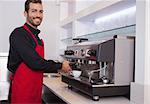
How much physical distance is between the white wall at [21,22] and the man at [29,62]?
1.63m

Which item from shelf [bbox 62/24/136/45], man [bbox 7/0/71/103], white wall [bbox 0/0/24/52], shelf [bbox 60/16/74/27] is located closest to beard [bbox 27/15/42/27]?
man [bbox 7/0/71/103]

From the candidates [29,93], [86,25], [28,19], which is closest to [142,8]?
[28,19]

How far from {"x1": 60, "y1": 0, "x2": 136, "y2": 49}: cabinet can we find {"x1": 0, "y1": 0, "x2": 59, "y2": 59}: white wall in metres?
0.16

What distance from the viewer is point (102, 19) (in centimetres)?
238

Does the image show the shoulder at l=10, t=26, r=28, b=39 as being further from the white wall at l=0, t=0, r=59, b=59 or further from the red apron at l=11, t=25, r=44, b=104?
the white wall at l=0, t=0, r=59, b=59

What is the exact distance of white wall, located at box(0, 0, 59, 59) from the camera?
125 inches

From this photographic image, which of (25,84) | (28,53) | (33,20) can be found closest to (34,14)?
(33,20)

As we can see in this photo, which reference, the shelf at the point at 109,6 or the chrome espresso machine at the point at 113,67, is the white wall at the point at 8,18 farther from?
the chrome espresso machine at the point at 113,67

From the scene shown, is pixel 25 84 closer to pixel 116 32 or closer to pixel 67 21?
pixel 116 32

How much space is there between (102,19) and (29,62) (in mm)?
1176

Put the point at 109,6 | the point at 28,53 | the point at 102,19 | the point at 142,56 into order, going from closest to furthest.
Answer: the point at 142,56
the point at 28,53
the point at 109,6
the point at 102,19

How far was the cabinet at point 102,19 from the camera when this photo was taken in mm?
1755

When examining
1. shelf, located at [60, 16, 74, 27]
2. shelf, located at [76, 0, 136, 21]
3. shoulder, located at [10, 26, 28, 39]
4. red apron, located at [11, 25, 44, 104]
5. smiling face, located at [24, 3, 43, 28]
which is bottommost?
red apron, located at [11, 25, 44, 104]

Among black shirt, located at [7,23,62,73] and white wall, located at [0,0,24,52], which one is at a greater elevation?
white wall, located at [0,0,24,52]
